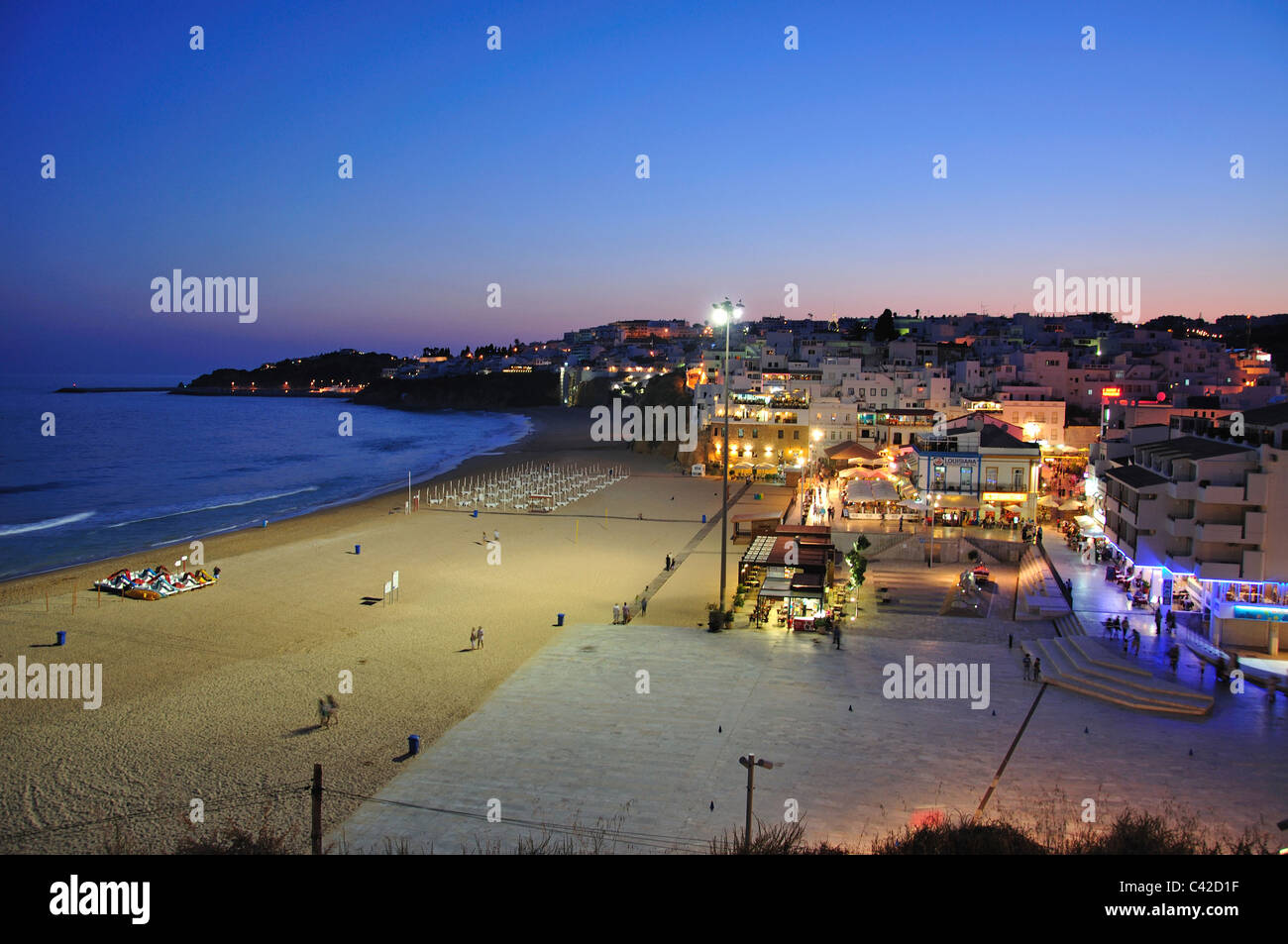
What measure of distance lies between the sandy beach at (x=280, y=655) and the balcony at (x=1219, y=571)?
10.4 meters

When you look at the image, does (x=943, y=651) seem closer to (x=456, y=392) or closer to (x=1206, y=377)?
(x=1206, y=377)

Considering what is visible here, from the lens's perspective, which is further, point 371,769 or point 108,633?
point 108,633

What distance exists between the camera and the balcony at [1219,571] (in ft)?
51.5

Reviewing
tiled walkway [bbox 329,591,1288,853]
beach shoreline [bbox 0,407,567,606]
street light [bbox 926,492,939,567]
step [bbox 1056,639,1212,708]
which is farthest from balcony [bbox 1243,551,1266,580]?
beach shoreline [bbox 0,407,567,606]

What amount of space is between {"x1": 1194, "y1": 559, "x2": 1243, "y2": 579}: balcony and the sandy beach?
10363 millimetres

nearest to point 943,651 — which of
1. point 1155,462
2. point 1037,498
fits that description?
point 1155,462

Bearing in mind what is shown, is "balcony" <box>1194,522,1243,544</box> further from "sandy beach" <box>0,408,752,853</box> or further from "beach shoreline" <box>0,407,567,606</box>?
"beach shoreline" <box>0,407,567,606</box>

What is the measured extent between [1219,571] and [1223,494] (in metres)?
1.51

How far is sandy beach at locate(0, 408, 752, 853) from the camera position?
35.4 ft

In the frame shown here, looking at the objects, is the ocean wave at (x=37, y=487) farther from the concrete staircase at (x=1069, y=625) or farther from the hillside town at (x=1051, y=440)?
the concrete staircase at (x=1069, y=625)

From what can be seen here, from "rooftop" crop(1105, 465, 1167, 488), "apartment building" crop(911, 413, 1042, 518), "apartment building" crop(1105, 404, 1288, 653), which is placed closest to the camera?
"apartment building" crop(1105, 404, 1288, 653)

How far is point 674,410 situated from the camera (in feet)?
202

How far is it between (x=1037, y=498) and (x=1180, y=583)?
1090 centimetres
